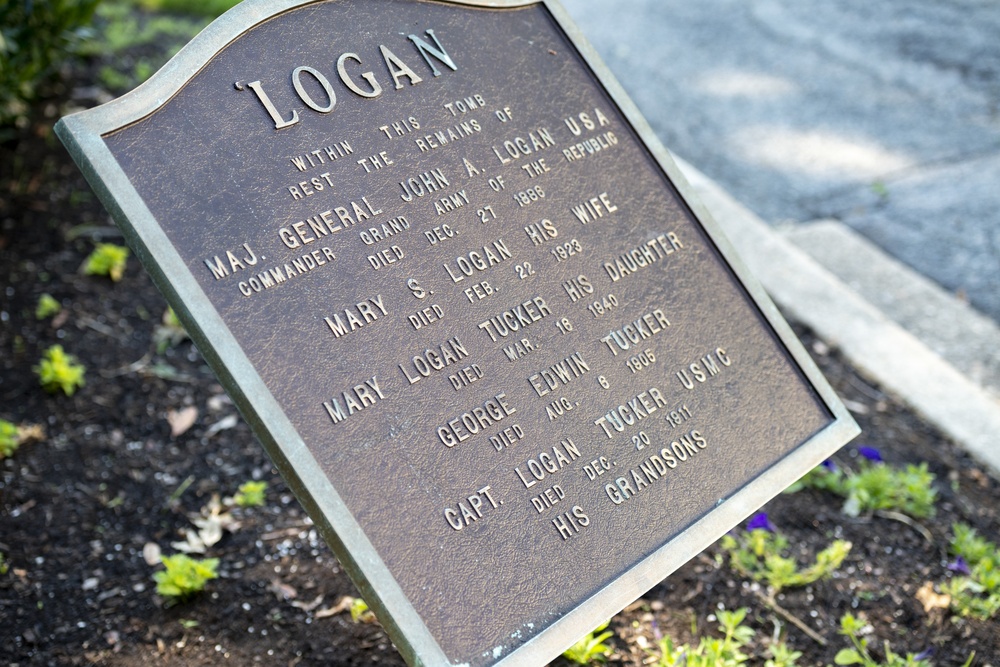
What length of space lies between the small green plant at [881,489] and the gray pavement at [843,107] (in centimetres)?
133

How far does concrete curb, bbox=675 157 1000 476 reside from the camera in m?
3.10

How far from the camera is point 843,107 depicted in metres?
5.34

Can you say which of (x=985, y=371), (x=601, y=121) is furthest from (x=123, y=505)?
(x=985, y=371)

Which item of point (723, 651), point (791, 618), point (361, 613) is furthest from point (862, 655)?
point (361, 613)

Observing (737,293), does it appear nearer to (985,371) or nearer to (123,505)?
(985,371)

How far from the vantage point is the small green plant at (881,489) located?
274 cm

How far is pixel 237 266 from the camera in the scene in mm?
1771

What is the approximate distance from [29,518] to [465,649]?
1638 mm

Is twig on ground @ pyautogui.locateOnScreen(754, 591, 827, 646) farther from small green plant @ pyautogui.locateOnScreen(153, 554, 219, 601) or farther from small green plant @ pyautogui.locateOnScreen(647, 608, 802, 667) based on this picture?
small green plant @ pyautogui.locateOnScreen(153, 554, 219, 601)

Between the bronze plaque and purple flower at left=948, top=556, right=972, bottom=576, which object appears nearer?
the bronze plaque

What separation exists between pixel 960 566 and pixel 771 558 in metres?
0.51

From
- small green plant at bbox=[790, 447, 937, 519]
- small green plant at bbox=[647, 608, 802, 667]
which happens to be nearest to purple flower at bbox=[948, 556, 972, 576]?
small green plant at bbox=[790, 447, 937, 519]

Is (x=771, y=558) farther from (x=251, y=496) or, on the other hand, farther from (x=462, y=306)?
(x=251, y=496)

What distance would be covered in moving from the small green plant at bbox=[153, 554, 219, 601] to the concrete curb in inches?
94.2
